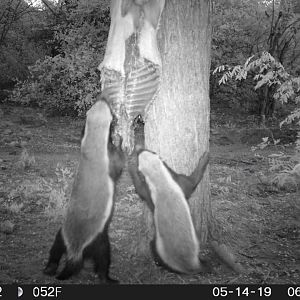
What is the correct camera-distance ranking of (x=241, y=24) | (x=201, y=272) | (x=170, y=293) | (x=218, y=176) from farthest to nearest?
(x=241, y=24), (x=218, y=176), (x=201, y=272), (x=170, y=293)

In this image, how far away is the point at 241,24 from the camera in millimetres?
13148

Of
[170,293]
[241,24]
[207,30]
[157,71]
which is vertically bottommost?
[170,293]

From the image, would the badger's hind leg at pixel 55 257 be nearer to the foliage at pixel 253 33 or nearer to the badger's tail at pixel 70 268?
the badger's tail at pixel 70 268

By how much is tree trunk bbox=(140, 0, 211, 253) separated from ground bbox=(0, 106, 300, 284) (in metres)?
0.42

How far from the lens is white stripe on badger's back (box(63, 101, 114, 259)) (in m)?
3.15

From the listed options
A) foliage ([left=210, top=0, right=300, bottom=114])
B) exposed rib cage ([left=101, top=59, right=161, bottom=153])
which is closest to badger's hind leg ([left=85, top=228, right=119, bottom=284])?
exposed rib cage ([left=101, top=59, right=161, bottom=153])

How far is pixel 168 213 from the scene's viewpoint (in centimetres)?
324

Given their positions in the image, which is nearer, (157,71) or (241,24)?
(157,71)

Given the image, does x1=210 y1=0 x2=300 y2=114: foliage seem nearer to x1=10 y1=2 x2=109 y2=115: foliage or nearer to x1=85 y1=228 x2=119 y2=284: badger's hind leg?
x1=10 y1=2 x2=109 y2=115: foliage

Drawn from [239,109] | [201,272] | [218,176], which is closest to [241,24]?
[239,109]

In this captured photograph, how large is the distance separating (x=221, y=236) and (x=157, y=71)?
1698 mm

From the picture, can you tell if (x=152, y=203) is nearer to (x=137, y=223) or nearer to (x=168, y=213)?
(x=168, y=213)

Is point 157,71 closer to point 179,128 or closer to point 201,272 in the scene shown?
point 179,128

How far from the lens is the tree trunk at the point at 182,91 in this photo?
3.39 meters
